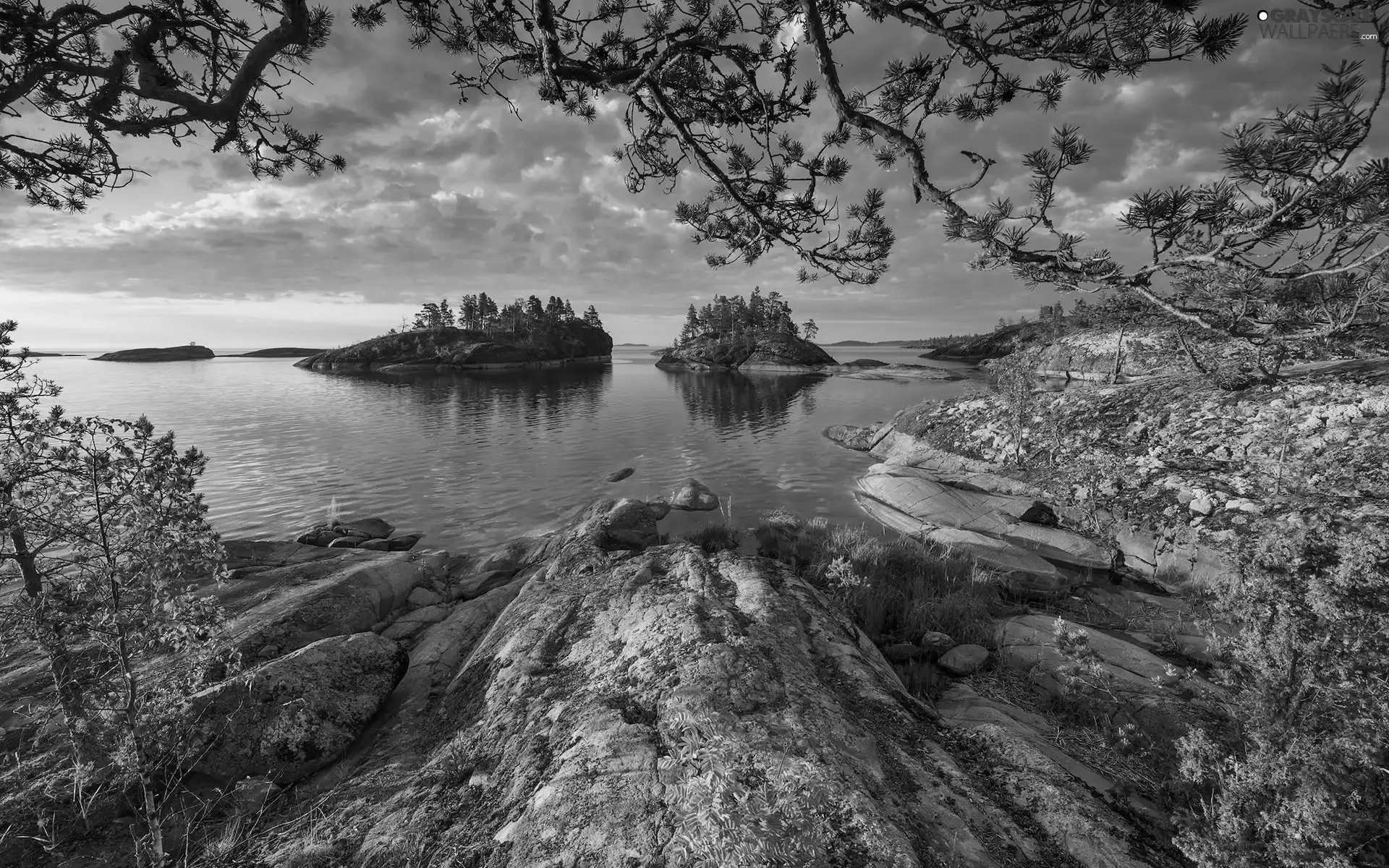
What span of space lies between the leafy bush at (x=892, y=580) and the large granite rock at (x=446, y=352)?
11236cm

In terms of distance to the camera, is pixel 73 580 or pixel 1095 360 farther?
pixel 1095 360

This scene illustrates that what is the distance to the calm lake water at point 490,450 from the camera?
17781mm

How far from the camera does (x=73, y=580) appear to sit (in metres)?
4.10

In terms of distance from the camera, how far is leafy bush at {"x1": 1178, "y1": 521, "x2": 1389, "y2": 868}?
112 inches

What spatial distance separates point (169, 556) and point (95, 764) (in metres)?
2.16

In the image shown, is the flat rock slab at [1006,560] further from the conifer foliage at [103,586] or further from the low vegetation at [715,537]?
the conifer foliage at [103,586]

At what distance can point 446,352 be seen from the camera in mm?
114250

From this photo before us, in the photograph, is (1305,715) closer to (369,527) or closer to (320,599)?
(320,599)

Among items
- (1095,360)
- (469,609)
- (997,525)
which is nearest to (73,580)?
(469,609)

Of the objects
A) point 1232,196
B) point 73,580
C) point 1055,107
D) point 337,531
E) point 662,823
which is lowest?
point 337,531

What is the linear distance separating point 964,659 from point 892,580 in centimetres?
321

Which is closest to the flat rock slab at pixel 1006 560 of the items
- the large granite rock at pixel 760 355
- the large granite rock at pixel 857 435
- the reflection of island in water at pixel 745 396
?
the large granite rock at pixel 857 435

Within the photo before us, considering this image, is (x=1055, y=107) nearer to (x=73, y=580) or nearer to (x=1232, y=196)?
(x=1232, y=196)

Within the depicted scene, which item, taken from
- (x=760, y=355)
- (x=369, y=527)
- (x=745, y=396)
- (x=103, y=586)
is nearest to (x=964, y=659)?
(x=103, y=586)
